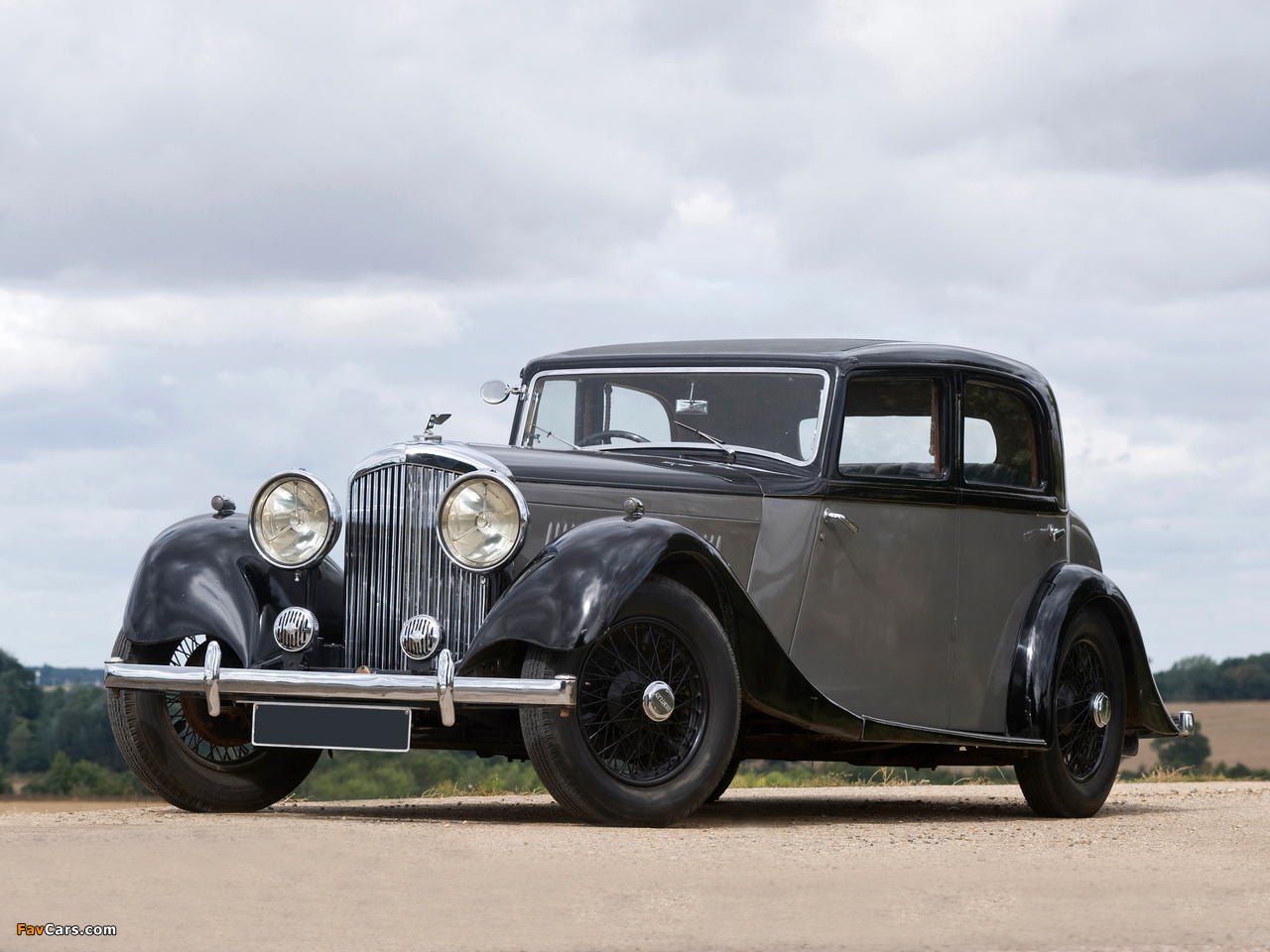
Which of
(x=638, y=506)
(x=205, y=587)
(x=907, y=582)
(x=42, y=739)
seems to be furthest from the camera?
(x=42, y=739)

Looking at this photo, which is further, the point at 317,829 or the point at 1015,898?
the point at 317,829

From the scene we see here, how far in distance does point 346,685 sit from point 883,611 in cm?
251

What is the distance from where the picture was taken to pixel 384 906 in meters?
4.38

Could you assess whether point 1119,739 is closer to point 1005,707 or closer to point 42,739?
point 1005,707

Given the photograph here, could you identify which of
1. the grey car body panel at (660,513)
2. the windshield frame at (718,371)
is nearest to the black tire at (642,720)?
the grey car body panel at (660,513)

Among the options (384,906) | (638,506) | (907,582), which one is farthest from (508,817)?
(384,906)

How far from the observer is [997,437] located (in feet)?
26.2

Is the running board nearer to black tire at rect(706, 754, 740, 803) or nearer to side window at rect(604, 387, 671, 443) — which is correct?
black tire at rect(706, 754, 740, 803)

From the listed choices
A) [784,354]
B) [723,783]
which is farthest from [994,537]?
[723,783]

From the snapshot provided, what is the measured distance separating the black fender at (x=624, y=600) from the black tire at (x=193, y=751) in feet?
5.41

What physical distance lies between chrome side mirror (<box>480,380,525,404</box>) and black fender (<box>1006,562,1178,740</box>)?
279 cm

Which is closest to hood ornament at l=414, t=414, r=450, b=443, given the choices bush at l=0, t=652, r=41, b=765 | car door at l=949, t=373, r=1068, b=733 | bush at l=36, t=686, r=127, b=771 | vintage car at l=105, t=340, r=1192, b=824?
vintage car at l=105, t=340, r=1192, b=824

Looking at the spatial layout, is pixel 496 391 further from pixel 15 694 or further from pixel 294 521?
pixel 15 694

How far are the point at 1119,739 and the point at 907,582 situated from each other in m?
1.71
